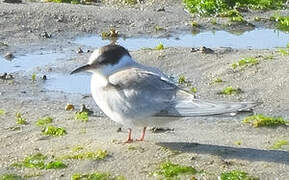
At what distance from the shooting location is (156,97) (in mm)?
6121

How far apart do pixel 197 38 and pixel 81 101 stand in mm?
3273

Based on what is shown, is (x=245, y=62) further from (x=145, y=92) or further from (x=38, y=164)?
(x=38, y=164)

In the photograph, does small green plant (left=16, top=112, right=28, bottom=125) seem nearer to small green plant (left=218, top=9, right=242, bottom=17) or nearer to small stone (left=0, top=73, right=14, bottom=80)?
small stone (left=0, top=73, right=14, bottom=80)

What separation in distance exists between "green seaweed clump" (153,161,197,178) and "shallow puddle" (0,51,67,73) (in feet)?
12.7

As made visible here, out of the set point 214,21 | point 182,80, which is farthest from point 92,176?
point 214,21

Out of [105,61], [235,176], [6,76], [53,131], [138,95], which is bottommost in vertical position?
[235,176]

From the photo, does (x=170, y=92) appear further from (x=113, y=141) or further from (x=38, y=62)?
(x=38, y=62)

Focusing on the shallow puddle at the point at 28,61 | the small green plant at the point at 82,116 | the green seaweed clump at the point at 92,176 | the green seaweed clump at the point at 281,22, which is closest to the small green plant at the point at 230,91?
the small green plant at the point at 82,116

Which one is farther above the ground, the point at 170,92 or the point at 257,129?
the point at 170,92

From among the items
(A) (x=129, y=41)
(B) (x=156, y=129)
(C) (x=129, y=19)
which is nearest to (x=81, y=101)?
(B) (x=156, y=129)

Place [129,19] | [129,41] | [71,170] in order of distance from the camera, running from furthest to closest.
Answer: [129,19] → [129,41] → [71,170]

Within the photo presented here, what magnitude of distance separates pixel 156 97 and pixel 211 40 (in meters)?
5.02

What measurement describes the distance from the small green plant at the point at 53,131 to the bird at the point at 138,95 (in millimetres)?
586

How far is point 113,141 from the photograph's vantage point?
21.5ft
